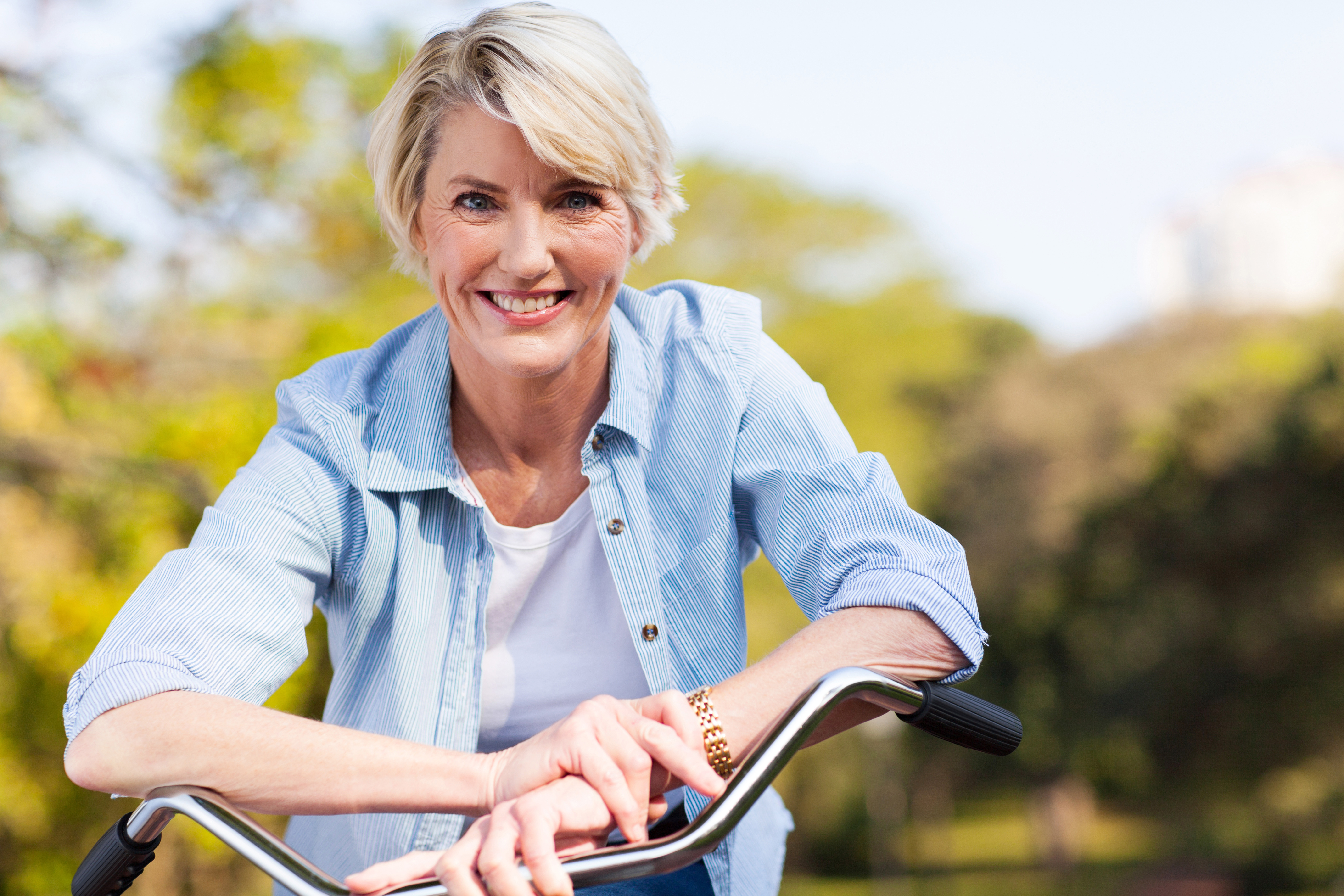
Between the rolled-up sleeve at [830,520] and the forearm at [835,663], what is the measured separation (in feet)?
0.06

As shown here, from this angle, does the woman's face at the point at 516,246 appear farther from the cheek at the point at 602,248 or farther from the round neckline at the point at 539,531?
the round neckline at the point at 539,531

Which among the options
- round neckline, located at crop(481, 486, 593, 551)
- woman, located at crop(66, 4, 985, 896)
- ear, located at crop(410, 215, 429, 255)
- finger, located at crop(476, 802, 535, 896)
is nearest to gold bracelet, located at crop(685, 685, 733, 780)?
woman, located at crop(66, 4, 985, 896)

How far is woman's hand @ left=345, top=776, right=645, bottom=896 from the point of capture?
1040 mm

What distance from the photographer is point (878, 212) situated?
26.7 metres

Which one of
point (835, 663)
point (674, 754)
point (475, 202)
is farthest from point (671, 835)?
point (475, 202)

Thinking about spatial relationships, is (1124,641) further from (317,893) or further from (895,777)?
(317,893)

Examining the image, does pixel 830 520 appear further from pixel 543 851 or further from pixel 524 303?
pixel 543 851

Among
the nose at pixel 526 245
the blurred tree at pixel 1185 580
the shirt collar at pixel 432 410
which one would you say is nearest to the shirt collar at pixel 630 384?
the shirt collar at pixel 432 410

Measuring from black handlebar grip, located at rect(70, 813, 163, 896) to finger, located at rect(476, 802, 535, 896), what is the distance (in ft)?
1.09

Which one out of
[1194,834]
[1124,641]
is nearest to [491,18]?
[1124,641]

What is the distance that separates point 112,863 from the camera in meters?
1.15

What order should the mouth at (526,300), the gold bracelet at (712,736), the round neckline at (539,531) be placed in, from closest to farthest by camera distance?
the gold bracelet at (712,736)
the mouth at (526,300)
the round neckline at (539,531)

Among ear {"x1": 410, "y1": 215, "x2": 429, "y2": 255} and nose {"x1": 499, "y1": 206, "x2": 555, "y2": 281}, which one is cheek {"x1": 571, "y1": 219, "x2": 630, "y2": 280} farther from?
ear {"x1": 410, "y1": 215, "x2": 429, "y2": 255}

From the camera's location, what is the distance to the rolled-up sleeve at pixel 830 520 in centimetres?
135
